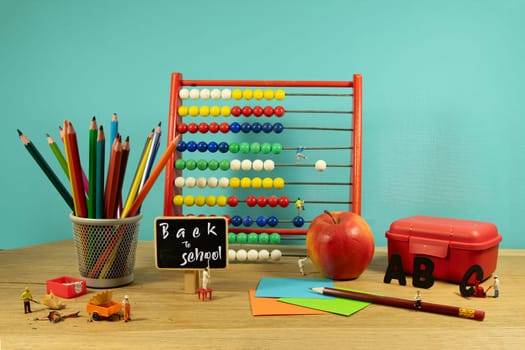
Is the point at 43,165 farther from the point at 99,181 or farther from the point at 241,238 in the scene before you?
the point at 241,238

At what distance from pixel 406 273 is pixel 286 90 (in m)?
0.56

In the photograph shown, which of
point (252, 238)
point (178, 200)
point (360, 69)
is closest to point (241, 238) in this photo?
point (252, 238)

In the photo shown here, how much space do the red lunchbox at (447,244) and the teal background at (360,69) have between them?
1.11 ft

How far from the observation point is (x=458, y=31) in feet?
4.26

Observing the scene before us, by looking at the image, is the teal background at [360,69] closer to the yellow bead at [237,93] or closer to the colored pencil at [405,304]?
the yellow bead at [237,93]

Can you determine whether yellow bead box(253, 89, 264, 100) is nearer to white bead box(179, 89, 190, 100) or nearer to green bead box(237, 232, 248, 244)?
white bead box(179, 89, 190, 100)

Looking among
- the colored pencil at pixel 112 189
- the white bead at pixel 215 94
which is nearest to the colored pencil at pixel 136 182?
the colored pencil at pixel 112 189

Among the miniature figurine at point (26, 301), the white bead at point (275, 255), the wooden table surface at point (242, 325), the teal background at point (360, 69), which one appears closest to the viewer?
the wooden table surface at point (242, 325)

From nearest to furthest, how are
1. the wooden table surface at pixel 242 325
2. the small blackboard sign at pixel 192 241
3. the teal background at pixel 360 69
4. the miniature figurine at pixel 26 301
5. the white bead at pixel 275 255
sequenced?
the wooden table surface at pixel 242 325
the miniature figurine at pixel 26 301
the small blackboard sign at pixel 192 241
the white bead at pixel 275 255
the teal background at pixel 360 69

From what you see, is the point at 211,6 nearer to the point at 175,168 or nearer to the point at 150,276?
the point at 175,168

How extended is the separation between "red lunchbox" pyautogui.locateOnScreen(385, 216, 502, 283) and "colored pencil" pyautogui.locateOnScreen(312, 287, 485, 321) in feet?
0.64

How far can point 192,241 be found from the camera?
0.87 meters

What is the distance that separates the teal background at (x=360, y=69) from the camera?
4.28 feet

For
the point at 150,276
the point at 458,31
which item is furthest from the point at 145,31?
the point at 458,31
